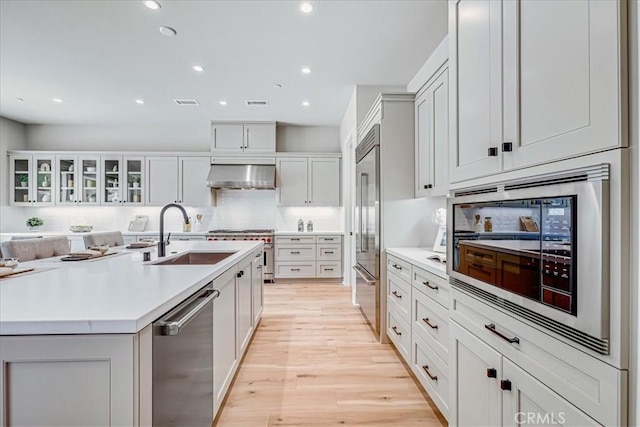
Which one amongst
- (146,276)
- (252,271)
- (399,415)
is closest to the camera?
(146,276)

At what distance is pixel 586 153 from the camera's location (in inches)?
30.3

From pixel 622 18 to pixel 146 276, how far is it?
1.85 metres

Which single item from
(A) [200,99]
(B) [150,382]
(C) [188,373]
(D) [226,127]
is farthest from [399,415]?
(D) [226,127]

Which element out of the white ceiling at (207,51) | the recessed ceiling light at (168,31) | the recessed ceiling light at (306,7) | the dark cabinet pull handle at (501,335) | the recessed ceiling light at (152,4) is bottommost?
the dark cabinet pull handle at (501,335)

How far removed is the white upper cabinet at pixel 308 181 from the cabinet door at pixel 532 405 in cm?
451

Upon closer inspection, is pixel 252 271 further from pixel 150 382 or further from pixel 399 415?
pixel 150 382

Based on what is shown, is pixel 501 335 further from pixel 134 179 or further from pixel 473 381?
pixel 134 179

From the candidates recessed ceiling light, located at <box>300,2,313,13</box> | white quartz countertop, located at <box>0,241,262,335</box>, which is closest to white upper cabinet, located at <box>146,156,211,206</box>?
recessed ceiling light, located at <box>300,2,313,13</box>

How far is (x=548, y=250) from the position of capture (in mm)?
863

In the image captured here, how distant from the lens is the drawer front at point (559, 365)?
2.34ft

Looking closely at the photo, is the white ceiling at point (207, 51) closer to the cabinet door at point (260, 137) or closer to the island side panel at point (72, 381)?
the cabinet door at point (260, 137)

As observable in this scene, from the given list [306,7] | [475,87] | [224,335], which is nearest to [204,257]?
[224,335]

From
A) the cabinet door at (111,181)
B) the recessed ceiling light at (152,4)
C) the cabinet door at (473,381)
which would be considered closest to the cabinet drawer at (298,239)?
the cabinet door at (111,181)

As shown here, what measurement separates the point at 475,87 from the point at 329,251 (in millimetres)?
4177
